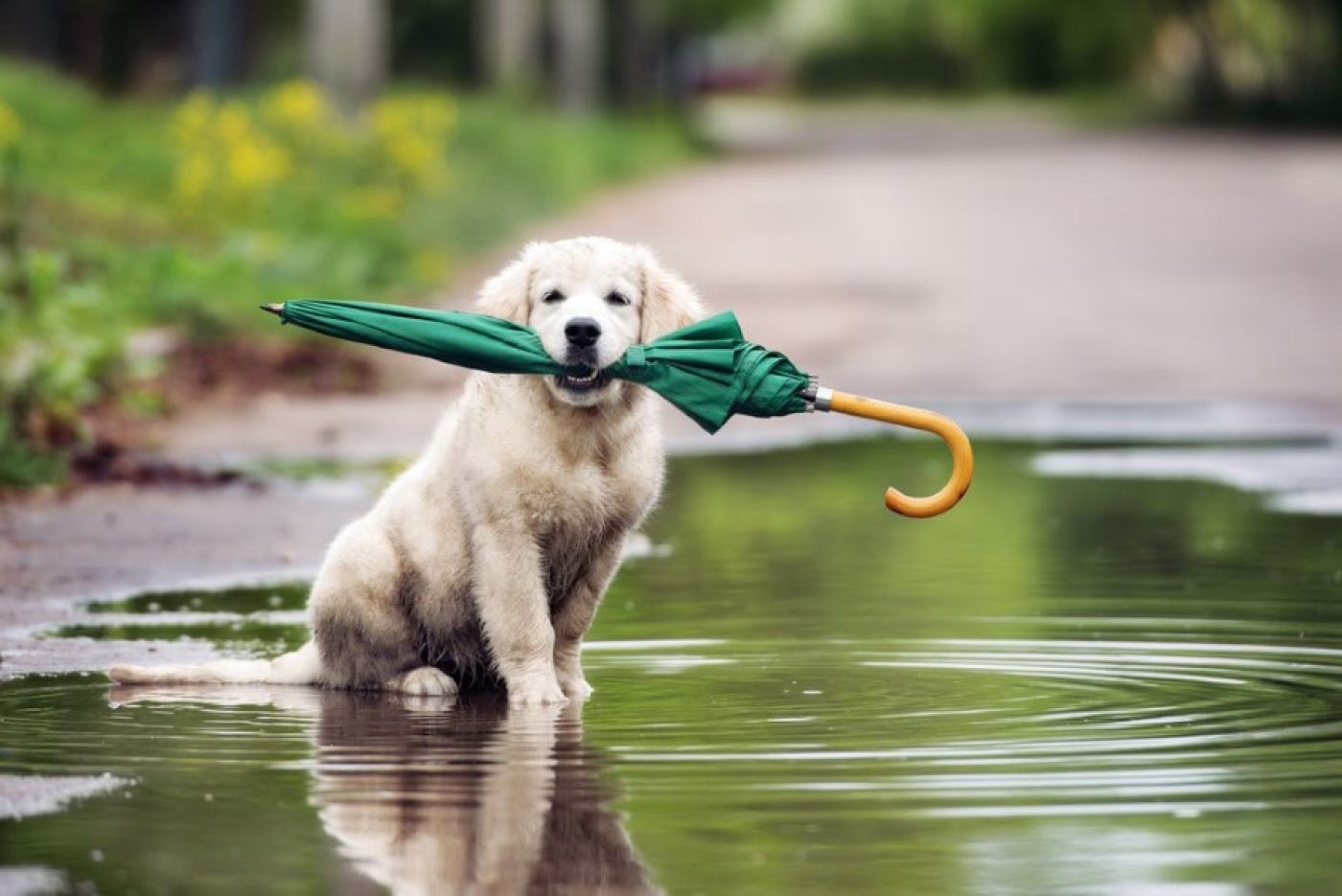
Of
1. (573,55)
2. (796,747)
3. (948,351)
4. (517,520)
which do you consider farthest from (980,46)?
(796,747)

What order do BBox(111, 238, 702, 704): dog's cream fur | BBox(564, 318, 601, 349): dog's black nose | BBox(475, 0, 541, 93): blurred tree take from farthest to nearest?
BBox(475, 0, 541, 93): blurred tree, BBox(111, 238, 702, 704): dog's cream fur, BBox(564, 318, 601, 349): dog's black nose

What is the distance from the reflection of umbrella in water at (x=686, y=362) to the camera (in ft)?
27.1

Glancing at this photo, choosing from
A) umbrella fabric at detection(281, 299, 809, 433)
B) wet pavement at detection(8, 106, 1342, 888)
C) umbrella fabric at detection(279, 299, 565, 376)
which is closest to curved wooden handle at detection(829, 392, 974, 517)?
umbrella fabric at detection(281, 299, 809, 433)

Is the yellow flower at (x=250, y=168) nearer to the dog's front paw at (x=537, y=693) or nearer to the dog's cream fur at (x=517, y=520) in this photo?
the dog's cream fur at (x=517, y=520)

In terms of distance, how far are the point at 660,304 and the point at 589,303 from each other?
356mm

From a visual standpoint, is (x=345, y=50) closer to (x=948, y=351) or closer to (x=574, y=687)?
(x=948, y=351)

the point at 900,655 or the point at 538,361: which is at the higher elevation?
the point at 538,361

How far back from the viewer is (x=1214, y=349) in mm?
20969

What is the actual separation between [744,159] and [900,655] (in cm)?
4503

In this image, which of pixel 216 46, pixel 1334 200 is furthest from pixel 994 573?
pixel 216 46

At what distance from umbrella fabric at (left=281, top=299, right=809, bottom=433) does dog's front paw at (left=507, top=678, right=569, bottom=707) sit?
84cm

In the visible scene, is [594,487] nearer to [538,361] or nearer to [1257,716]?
[538,361]

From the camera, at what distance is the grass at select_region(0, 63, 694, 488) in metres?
15.2

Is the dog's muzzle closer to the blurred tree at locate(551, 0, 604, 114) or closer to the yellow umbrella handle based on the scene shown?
the yellow umbrella handle
